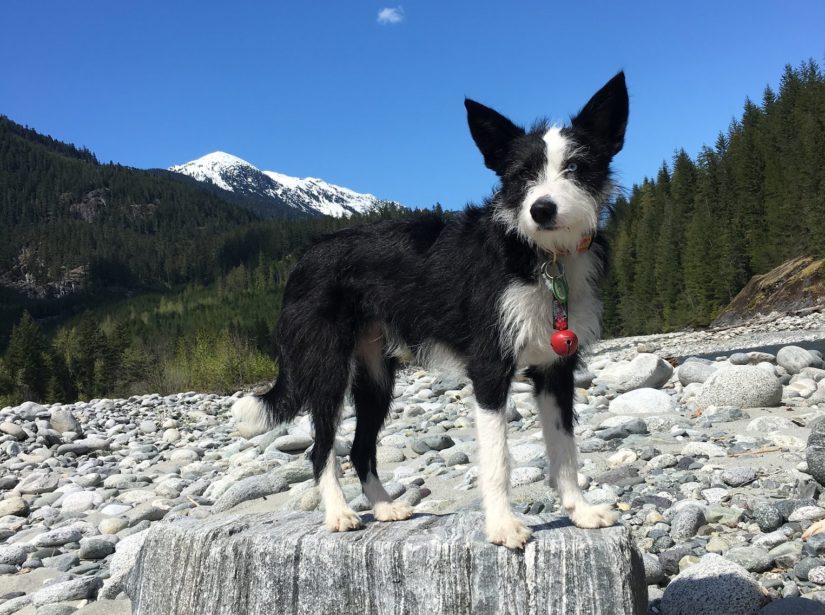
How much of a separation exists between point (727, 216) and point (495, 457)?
6956cm

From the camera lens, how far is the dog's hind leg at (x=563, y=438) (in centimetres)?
351

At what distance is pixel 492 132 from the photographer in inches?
141

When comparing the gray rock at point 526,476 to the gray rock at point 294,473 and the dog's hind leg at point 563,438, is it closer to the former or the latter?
the dog's hind leg at point 563,438

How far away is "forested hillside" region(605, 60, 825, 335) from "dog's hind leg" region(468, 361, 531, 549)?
142 ft

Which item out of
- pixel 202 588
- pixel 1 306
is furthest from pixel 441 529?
pixel 1 306

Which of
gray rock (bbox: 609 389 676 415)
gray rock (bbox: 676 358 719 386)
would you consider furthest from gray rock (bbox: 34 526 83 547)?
gray rock (bbox: 676 358 719 386)

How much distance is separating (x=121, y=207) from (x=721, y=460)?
192 metres

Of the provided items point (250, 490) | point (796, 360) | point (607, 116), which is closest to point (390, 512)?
point (607, 116)

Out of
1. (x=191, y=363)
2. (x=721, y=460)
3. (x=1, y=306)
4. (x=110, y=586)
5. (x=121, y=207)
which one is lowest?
(x=110, y=586)

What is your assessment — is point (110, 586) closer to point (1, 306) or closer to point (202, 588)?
point (202, 588)

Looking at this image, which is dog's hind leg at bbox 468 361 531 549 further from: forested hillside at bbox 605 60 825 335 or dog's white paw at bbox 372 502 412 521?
forested hillside at bbox 605 60 825 335

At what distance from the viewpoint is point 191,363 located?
1208 inches

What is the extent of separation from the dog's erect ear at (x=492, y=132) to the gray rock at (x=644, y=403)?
5958 mm

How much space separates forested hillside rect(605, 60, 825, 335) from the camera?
176 ft
